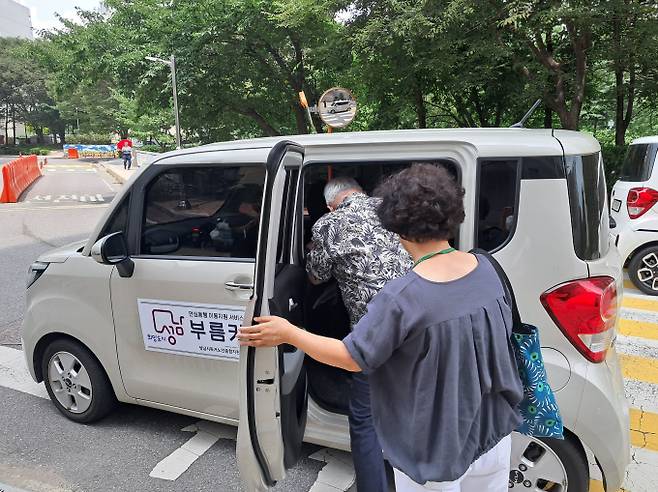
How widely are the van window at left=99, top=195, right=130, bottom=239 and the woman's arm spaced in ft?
5.23

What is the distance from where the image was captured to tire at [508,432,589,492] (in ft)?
7.29

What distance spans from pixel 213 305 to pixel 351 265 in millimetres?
855

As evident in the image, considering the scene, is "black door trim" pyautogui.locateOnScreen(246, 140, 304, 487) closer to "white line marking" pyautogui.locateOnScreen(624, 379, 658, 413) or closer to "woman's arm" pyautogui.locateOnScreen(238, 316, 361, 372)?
"woman's arm" pyautogui.locateOnScreen(238, 316, 361, 372)

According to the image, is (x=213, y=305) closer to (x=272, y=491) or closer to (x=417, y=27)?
(x=272, y=491)

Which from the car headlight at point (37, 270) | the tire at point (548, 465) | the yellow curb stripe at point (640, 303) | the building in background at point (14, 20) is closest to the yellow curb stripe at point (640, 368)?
the yellow curb stripe at point (640, 303)

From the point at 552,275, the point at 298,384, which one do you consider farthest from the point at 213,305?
the point at 552,275

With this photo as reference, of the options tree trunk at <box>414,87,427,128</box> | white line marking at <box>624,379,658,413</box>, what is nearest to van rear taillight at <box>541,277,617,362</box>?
white line marking at <box>624,379,658,413</box>

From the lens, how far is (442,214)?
55.9 inches

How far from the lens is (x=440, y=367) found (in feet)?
4.51

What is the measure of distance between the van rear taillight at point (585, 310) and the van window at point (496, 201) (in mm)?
326

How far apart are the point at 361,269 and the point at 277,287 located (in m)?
0.39

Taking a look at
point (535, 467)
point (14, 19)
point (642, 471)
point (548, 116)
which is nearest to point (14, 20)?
point (14, 19)

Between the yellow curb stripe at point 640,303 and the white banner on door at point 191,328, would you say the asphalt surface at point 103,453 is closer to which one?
the white banner on door at point 191,328

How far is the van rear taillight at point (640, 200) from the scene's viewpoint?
586 cm
